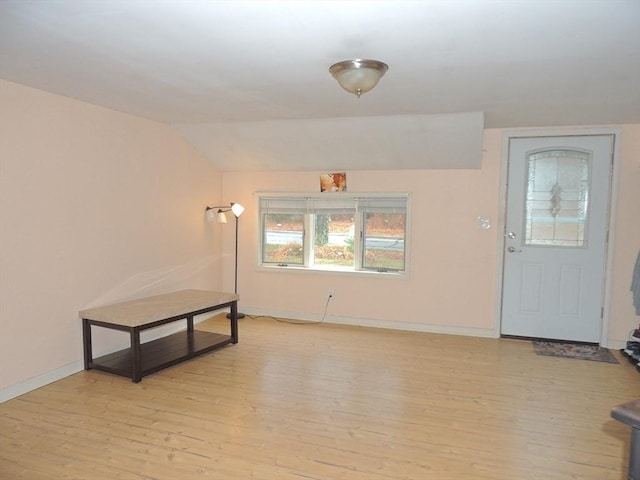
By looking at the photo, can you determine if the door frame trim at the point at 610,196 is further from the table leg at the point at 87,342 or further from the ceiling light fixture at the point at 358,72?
the table leg at the point at 87,342

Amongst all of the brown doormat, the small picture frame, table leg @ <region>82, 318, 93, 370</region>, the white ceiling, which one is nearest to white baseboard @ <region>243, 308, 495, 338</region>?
the brown doormat

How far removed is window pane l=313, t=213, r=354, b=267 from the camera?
206 inches

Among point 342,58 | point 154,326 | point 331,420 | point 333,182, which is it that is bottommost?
point 331,420

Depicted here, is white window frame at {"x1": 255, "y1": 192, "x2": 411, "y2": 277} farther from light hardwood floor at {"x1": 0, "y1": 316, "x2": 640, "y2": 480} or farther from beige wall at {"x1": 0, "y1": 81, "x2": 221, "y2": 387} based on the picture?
light hardwood floor at {"x1": 0, "y1": 316, "x2": 640, "y2": 480}

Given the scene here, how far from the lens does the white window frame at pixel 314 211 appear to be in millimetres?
4938

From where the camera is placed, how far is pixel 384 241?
5098 millimetres

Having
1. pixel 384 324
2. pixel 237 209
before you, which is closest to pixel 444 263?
pixel 384 324

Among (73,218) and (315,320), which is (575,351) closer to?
(315,320)

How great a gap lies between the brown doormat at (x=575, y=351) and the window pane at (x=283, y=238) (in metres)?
2.73

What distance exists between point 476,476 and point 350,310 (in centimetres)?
294

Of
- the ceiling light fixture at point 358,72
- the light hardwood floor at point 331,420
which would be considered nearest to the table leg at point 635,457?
the light hardwood floor at point 331,420

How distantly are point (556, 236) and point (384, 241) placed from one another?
1751 millimetres

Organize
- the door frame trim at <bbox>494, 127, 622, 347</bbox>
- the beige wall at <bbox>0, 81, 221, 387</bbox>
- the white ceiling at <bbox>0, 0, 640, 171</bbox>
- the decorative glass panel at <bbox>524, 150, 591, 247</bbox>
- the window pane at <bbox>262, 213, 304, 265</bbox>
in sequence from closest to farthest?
the white ceiling at <bbox>0, 0, 640, 171</bbox> < the beige wall at <bbox>0, 81, 221, 387</bbox> < the door frame trim at <bbox>494, 127, 622, 347</bbox> < the decorative glass panel at <bbox>524, 150, 591, 247</bbox> < the window pane at <bbox>262, 213, 304, 265</bbox>

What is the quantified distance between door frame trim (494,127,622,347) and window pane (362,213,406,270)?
1016 mm
